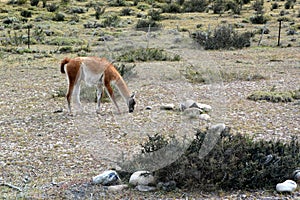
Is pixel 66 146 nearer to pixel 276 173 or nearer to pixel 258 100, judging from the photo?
pixel 276 173

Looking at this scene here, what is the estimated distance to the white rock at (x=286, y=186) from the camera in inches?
269

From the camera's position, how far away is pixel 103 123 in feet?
35.5

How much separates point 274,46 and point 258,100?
12.6 metres

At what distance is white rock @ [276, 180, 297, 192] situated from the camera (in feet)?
22.4

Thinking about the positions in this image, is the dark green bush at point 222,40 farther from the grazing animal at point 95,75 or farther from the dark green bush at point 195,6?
the dark green bush at point 195,6

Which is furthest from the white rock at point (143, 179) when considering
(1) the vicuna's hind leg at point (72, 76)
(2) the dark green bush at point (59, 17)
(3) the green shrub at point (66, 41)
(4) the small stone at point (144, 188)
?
(2) the dark green bush at point (59, 17)

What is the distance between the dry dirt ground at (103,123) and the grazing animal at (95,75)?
0.35 m

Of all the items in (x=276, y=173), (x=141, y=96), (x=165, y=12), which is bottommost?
(x=165, y=12)

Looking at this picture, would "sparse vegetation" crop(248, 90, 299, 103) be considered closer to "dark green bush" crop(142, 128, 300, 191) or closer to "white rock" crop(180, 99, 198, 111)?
"white rock" crop(180, 99, 198, 111)

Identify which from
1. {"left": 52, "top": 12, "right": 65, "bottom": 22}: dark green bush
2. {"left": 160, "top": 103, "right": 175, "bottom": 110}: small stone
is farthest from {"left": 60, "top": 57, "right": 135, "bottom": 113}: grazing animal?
{"left": 52, "top": 12, "right": 65, "bottom": 22}: dark green bush

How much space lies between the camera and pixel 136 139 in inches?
370

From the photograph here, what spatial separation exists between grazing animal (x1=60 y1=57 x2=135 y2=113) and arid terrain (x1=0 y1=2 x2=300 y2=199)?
0.28 meters

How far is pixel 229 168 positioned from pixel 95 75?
15.1 feet

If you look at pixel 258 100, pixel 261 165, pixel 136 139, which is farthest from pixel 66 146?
pixel 258 100
